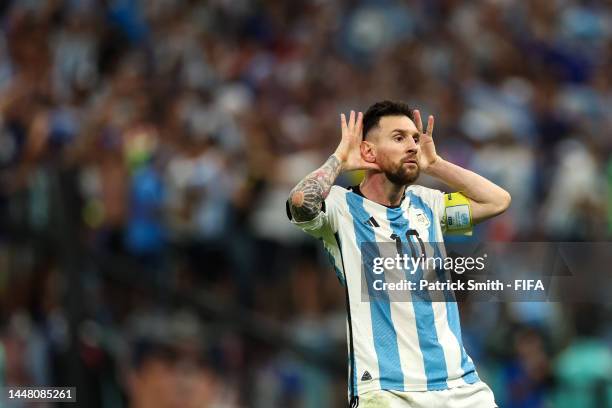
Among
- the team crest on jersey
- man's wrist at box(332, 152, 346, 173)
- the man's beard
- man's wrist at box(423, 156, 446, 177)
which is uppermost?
man's wrist at box(332, 152, 346, 173)

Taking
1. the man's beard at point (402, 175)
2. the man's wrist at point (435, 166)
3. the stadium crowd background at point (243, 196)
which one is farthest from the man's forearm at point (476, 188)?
the stadium crowd background at point (243, 196)

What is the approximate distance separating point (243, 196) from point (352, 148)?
5793 millimetres

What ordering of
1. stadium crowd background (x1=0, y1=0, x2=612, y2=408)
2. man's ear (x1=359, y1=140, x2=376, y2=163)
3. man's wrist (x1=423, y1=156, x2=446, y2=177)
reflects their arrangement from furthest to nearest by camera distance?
stadium crowd background (x1=0, y1=0, x2=612, y2=408), man's wrist (x1=423, y1=156, x2=446, y2=177), man's ear (x1=359, y1=140, x2=376, y2=163)

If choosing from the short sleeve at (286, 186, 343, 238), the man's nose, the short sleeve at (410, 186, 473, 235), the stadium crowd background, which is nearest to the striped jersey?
the short sleeve at (286, 186, 343, 238)

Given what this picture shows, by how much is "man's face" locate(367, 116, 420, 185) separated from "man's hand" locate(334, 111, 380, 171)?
0.07m

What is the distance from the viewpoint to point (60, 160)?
1245cm

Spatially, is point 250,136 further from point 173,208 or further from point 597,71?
point 597,71

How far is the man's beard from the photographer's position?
21.5ft

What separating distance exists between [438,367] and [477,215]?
2.94ft

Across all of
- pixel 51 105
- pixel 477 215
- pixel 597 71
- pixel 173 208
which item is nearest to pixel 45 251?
pixel 173 208

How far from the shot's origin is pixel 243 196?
40.7ft

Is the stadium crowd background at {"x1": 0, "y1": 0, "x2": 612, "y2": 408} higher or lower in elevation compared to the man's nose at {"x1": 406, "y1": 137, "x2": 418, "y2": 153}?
higher

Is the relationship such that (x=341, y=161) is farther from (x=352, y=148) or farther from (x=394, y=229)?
(x=394, y=229)

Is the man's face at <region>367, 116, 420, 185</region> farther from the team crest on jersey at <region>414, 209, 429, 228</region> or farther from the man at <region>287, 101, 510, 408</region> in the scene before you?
the team crest on jersey at <region>414, 209, 429, 228</region>
